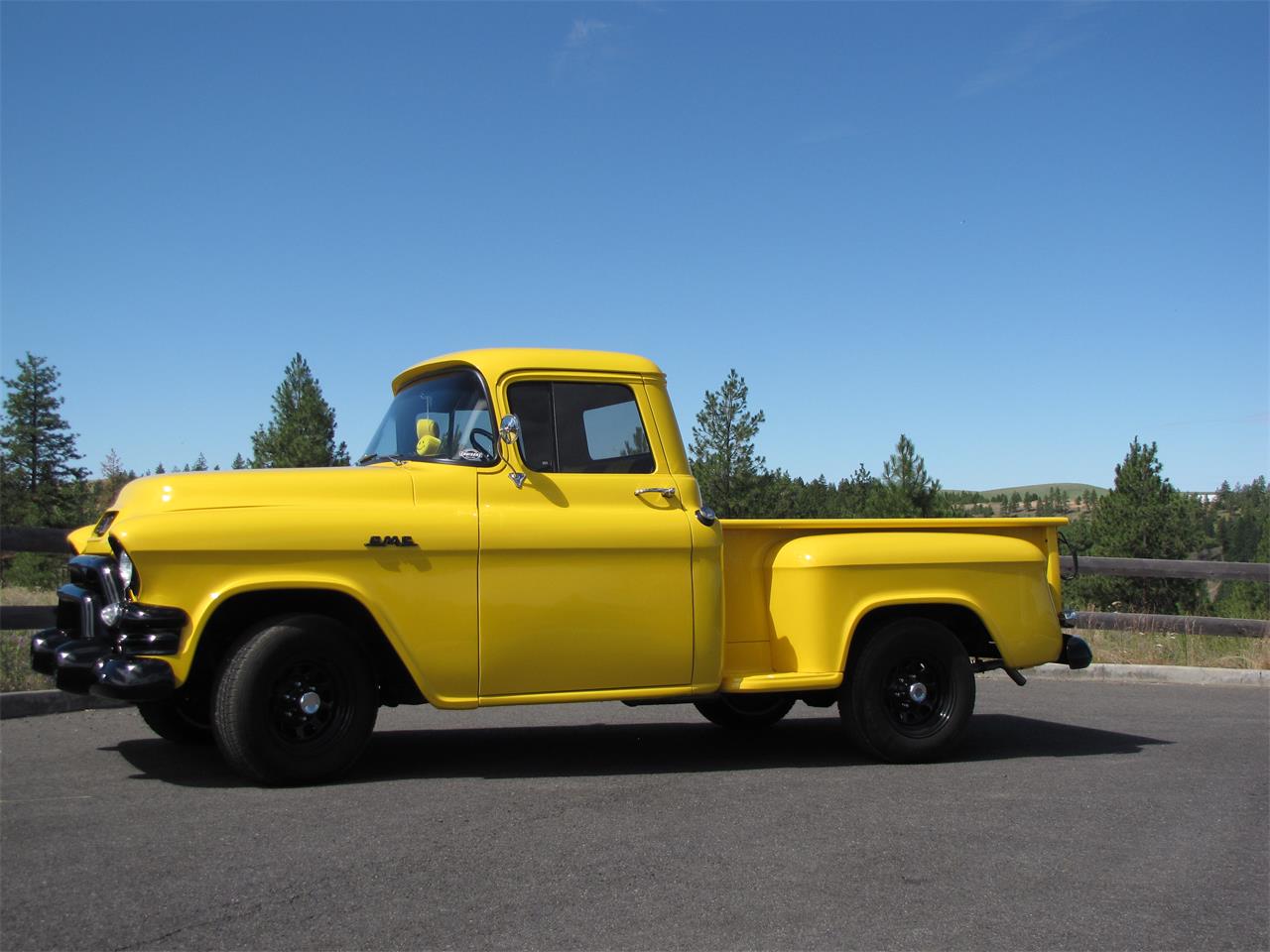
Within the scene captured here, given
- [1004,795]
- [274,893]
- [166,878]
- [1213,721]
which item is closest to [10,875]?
[166,878]

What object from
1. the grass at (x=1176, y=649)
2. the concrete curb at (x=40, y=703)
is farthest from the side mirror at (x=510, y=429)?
the grass at (x=1176, y=649)

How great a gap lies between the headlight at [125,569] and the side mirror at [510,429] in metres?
1.90

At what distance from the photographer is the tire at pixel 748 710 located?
25.4ft

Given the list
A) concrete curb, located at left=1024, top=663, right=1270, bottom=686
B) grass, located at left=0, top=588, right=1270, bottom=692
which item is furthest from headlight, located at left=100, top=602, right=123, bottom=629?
concrete curb, located at left=1024, top=663, right=1270, bottom=686

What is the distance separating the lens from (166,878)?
4094 millimetres

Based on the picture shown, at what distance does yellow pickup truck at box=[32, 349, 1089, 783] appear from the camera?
18.2 ft

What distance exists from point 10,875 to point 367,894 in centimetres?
125

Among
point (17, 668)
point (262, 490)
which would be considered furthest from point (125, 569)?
point (17, 668)

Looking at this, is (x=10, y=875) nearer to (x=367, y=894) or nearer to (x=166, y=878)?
(x=166, y=878)

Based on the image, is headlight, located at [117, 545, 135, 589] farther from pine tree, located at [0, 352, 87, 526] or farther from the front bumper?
pine tree, located at [0, 352, 87, 526]

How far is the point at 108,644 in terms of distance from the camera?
18.5 ft

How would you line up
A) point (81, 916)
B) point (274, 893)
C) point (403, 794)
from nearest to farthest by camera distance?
point (81, 916), point (274, 893), point (403, 794)

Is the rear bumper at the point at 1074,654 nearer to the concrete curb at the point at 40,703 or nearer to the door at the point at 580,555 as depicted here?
the door at the point at 580,555

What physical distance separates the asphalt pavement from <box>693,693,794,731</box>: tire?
1.24ft
